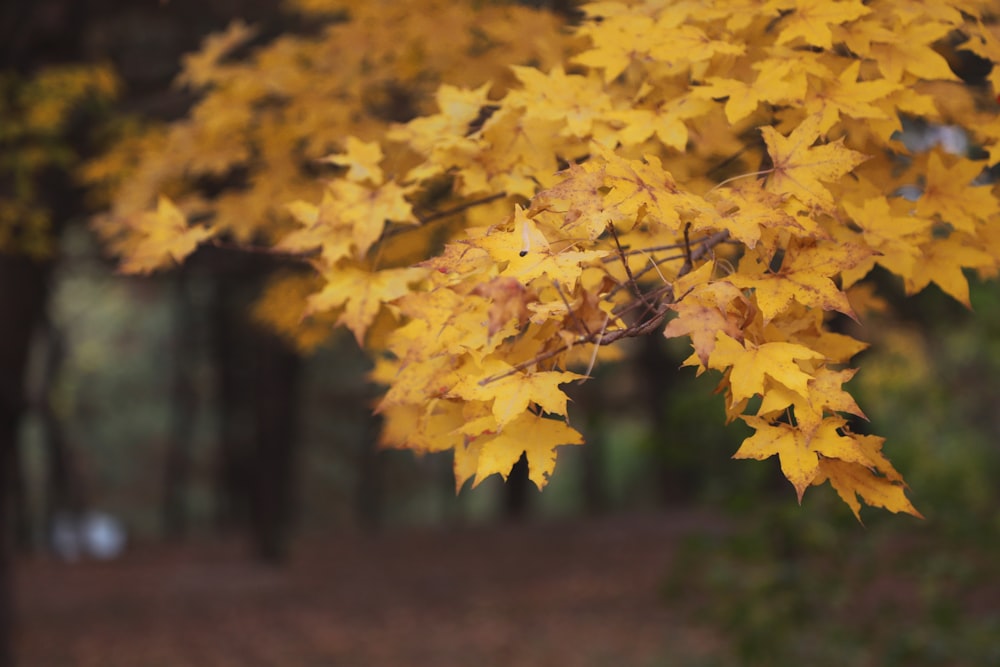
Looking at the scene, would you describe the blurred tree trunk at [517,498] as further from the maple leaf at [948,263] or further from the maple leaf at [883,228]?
the maple leaf at [883,228]

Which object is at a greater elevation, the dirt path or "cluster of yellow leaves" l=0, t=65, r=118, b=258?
"cluster of yellow leaves" l=0, t=65, r=118, b=258

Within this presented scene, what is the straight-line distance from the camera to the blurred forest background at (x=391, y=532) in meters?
6.13

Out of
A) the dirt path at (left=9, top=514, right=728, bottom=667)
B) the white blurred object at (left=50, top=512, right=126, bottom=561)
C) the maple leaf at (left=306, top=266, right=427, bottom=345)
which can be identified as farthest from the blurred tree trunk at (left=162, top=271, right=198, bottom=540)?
the maple leaf at (left=306, top=266, right=427, bottom=345)

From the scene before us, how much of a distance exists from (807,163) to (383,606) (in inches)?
356

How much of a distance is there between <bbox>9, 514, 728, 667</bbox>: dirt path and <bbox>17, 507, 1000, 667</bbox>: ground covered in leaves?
34 millimetres

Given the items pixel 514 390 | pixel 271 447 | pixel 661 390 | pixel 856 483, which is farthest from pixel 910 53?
pixel 661 390

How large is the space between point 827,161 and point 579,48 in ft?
4.73

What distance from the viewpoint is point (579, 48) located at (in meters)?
3.06

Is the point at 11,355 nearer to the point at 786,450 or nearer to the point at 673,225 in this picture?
the point at 673,225

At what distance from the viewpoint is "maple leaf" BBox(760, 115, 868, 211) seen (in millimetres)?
1779

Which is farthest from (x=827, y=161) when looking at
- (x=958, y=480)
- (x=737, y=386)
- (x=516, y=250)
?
(x=958, y=480)

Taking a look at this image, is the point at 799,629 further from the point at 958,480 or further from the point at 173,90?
the point at 173,90

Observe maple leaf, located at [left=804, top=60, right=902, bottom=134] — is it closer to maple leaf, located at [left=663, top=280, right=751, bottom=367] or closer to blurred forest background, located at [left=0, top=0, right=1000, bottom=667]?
maple leaf, located at [left=663, top=280, right=751, bottom=367]

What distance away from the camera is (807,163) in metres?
1.82
